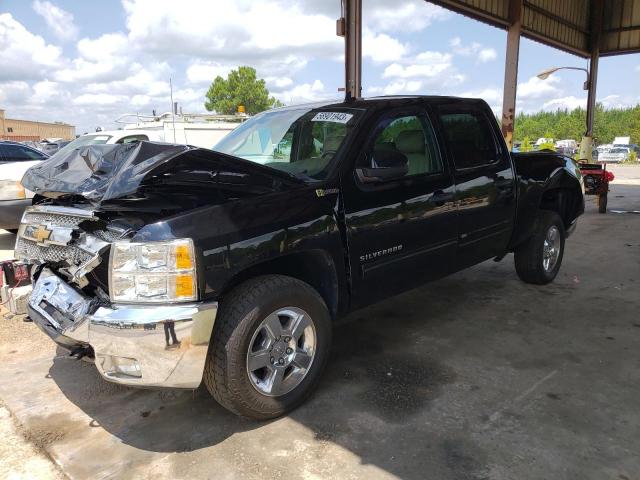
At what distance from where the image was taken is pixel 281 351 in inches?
114

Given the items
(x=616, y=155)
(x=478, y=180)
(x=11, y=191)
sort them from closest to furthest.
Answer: (x=478, y=180)
(x=11, y=191)
(x=616, y=155)

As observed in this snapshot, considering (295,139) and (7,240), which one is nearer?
(295,139)

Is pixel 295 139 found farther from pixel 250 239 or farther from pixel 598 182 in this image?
pixel 598 182

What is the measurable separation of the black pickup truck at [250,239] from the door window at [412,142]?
0.01 meters

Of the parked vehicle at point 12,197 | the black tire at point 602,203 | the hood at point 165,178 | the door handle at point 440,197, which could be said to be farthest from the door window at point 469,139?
the black tire at point 602,203

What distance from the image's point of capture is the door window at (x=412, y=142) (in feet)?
11.5

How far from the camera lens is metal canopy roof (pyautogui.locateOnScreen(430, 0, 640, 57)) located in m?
15.0

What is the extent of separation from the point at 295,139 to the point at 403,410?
Answer: 1.99 m

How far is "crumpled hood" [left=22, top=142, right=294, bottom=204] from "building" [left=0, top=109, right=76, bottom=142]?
78.5 m

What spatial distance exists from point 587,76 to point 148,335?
A: 66.1 feet

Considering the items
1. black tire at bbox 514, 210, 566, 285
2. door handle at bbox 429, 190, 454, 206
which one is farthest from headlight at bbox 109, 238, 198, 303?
black tire at bbox 514, 210, 566, 285

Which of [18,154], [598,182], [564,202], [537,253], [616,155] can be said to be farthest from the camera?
[616,155]

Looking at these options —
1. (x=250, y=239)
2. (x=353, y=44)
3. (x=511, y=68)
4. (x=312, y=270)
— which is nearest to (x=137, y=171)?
(x=250, y=239)

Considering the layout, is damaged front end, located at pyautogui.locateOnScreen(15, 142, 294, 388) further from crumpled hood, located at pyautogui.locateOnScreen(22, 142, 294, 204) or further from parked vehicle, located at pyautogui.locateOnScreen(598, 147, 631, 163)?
parked vehicle, located at pyautogui.locateOnScreen(598, 147, 631, 163)
